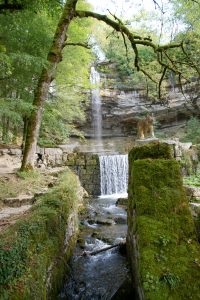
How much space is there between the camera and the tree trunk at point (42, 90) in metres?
7.66

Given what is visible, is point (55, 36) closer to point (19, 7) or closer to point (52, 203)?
point (19, 7)

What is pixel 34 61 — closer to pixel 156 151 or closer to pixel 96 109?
pixel 156 151

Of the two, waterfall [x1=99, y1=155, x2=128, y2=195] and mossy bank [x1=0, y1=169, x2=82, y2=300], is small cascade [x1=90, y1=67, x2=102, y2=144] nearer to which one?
waterfall [x1=99, y1=155, x2=128, y2=195]

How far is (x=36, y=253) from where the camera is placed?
10.8ft

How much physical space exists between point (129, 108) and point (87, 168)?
431 inches

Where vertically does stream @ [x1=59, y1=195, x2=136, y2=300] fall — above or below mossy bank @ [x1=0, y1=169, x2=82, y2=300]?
below

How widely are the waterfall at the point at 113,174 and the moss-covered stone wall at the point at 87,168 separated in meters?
0.26

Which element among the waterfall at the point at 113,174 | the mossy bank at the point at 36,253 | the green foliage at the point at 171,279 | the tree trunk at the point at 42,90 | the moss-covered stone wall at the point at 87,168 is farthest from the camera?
the waterfall at the point at 113,174

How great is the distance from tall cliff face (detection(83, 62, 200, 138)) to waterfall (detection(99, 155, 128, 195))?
9.41 meters

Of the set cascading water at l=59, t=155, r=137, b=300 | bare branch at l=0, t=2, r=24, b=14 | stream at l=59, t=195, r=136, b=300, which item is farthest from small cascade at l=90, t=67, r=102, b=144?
bare branch at l=0, t=2, r=24, b=14

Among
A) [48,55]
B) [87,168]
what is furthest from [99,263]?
[87,168]

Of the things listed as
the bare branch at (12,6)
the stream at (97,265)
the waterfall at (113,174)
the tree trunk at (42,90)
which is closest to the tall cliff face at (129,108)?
the waterfall at (113,174)

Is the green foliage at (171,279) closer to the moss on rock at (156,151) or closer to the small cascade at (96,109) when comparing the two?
the moss on rock at (156,151)

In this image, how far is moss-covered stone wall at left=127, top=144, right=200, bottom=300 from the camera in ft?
9.32
